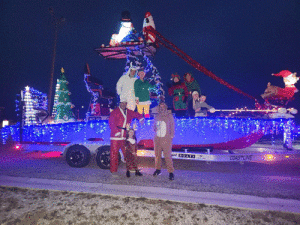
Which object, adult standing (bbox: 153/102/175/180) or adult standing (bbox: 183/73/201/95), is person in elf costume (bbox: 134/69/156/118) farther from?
adult standing (bbox: 183/73/201/95)

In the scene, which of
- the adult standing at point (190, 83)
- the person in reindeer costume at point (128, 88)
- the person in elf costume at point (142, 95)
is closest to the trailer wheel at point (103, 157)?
the person in reindeer costume at point (128, 88)

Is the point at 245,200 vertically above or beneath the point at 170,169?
beneath

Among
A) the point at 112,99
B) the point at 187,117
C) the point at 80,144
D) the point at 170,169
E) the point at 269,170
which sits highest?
the point at 112,99

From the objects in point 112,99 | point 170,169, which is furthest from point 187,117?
point 112,99

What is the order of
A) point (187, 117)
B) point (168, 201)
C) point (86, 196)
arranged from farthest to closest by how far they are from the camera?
point (187, 117), point (86, 196), point (168, 201)

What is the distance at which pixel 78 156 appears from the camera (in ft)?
18.2

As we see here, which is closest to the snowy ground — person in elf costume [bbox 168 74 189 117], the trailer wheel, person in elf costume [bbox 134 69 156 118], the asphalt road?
the asphalt road

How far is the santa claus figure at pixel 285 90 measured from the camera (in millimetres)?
5262

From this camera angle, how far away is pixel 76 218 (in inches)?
103

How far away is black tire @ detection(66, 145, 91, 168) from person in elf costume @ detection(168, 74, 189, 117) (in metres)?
3.06

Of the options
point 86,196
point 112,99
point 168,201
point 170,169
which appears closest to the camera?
point 168,201

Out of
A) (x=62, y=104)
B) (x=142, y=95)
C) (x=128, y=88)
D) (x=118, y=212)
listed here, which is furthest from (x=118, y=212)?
(x=62, y=104)

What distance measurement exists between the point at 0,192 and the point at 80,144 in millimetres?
2138

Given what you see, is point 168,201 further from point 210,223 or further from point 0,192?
point 0,192
